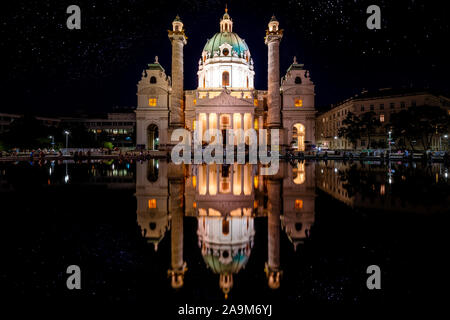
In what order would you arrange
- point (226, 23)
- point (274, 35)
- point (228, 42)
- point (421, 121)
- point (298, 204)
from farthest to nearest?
point (226, 23)
point (228, 42)
point (274, 35)
point (421, 121)
point (298, 204)

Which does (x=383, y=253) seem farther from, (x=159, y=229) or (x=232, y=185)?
(x=232, y=185)

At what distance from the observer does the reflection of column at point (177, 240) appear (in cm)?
501

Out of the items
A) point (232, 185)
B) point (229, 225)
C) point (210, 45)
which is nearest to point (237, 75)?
point (210, 45)

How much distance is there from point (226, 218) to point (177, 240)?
2266 millimetres

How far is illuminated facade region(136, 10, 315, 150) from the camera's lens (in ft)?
191

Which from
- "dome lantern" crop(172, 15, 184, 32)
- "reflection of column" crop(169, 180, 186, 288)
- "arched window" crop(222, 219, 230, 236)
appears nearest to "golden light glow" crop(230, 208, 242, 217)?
"arched window" crop(222, 219, 230, 236)

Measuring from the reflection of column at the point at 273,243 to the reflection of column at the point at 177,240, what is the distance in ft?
5.16

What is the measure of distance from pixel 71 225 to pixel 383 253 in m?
7.93

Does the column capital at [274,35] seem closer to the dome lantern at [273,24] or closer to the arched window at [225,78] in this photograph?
the dome lantern at [273,24]

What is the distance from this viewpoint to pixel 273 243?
6.54m

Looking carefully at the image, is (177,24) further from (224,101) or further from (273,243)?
(273,243)

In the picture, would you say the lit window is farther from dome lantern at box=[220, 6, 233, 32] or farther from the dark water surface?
dome lantern at box=[220, 6, 233, 32]

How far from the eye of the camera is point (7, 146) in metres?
53.9

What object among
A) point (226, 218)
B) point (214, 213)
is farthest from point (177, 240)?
point (214, 213)
